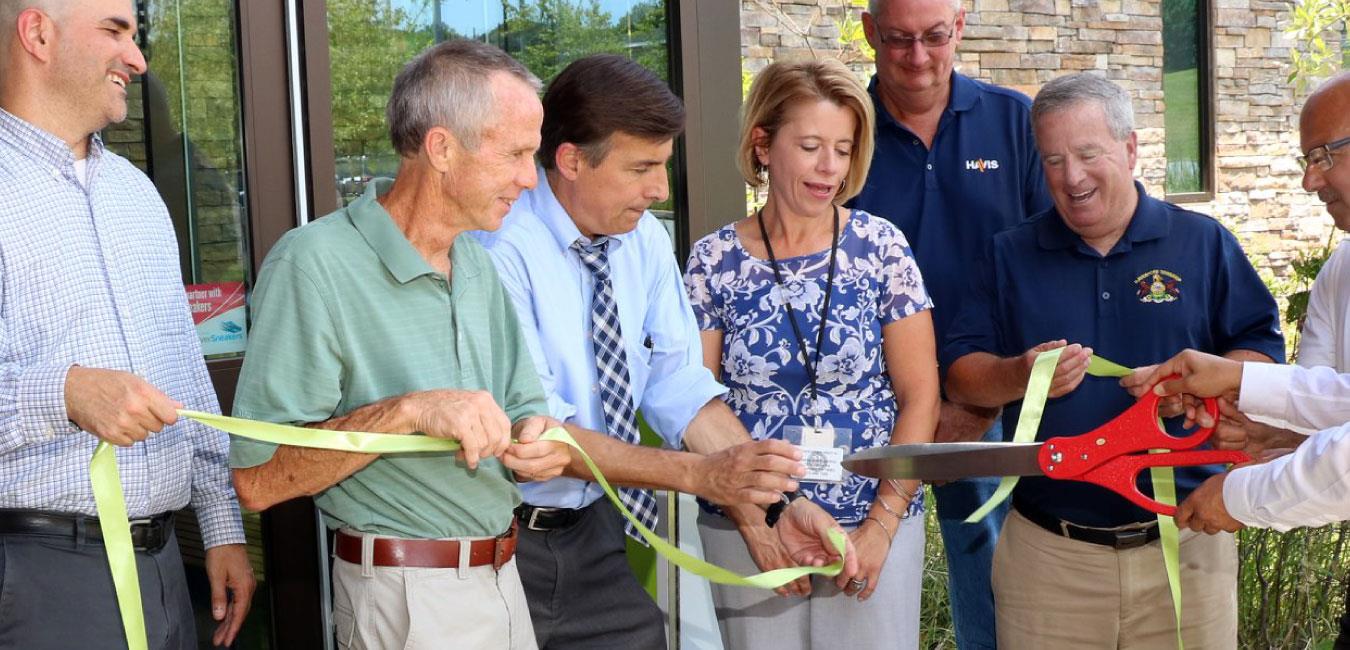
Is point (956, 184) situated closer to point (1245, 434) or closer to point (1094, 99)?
point (1094, 99)

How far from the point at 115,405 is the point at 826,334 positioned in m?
1.57

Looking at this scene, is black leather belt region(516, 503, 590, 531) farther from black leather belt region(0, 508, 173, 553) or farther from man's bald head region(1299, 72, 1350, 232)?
man's bald head region(1299, 72, 1350, 232)

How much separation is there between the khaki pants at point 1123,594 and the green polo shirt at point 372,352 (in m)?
1.39

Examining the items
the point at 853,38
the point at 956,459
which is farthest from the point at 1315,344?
the point at 853,38

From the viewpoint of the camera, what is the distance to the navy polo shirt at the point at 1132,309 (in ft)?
10.0

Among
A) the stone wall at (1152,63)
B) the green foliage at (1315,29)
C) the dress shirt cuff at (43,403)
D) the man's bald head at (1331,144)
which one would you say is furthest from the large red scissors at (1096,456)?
the green foliage at (1315,29)

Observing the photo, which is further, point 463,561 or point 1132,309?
point 1132,309

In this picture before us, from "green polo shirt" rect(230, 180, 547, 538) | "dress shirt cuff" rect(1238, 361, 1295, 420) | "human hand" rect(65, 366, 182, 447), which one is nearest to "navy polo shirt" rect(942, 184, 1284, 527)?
"dress shirt cuff" rect(1238, 361, 1295, 420)

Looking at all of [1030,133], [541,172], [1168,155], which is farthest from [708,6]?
[1168,155]

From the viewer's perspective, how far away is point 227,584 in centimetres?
270

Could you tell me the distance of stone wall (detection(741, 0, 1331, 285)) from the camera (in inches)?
279

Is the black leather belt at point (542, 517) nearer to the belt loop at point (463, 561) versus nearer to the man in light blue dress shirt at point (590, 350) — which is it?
the man in light blue dress shirt at point (590, 350)

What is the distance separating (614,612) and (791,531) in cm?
49

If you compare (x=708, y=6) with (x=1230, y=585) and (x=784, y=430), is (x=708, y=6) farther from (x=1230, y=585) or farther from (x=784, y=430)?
(x=1230, y=585)
